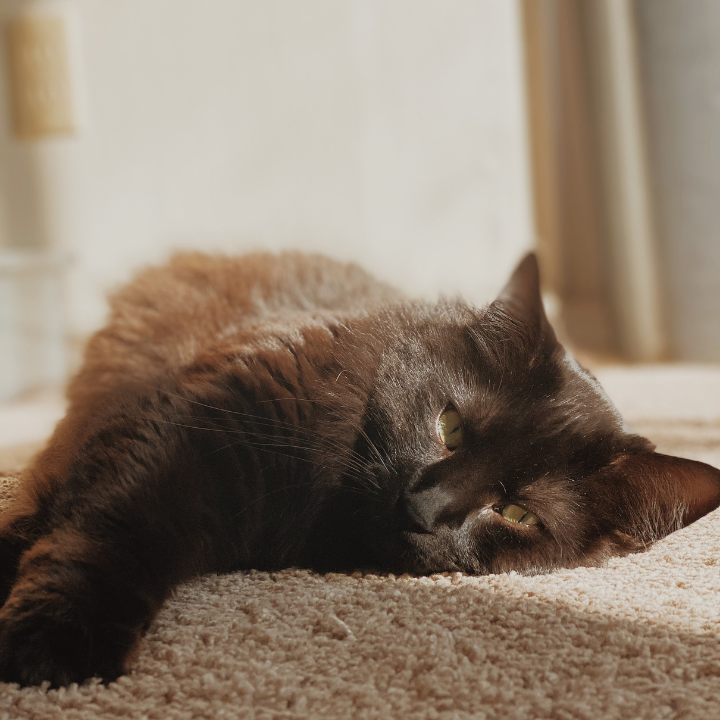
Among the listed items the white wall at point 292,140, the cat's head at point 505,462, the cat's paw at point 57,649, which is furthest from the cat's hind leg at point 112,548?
the white wall at point 292,140

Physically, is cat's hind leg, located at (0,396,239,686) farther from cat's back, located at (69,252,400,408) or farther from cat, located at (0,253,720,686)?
cat's back, located at (69,252,400,408)

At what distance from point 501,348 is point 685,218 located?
183cm

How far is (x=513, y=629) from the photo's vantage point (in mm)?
793

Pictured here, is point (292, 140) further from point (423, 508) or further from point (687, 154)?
point (423, 508)

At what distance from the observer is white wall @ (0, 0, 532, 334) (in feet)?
8.80

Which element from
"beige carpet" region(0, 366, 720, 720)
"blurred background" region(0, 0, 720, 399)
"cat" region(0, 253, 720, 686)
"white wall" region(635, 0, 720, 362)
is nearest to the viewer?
"beige carpet" region(0, 366, 720, 720)

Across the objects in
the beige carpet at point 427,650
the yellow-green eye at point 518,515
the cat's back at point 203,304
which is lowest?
the beige carpet at point 427,650

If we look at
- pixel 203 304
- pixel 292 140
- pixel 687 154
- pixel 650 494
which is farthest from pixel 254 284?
pixel 687 154

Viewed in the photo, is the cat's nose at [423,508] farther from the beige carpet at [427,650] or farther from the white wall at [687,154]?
the white wall at [687,154]

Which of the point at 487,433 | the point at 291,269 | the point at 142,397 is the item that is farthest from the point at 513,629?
the point at 291,269

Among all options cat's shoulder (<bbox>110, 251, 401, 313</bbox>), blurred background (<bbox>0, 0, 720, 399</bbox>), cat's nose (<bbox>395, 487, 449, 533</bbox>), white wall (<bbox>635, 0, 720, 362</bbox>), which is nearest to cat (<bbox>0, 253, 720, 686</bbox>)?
cat's nose (<bbox>395, 487, 449, 533</bbox>)

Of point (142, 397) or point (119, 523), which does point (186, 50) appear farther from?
point (119, 523)

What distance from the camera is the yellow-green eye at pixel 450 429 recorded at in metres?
0.96

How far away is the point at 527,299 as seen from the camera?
1.03 meters
